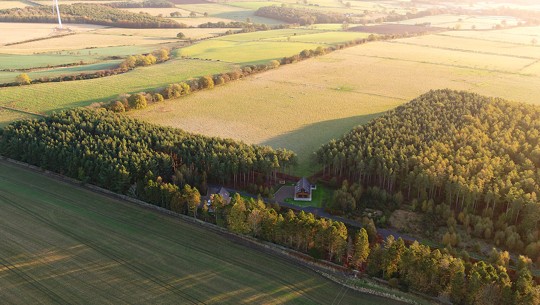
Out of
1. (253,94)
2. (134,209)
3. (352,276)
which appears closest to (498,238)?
(352,276)

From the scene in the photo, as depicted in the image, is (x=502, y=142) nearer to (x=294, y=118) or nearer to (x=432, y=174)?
(x=432, y=174)

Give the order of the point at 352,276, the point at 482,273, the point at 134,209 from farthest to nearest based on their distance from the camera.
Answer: the point at 134,209
the point at 352,276
the point at 482,273

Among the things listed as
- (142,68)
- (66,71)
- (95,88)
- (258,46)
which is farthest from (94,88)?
(258,46)

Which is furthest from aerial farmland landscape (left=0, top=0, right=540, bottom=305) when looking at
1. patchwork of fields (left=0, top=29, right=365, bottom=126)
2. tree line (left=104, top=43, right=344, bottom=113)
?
patchwork of fields (left=0, top=29, right=365, bottom=126)

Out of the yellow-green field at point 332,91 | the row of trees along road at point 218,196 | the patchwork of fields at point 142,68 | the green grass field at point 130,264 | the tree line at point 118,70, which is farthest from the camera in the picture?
the tree line at point 118,70

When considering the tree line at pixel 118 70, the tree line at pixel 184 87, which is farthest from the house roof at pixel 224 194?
the tree line at pixel 118 70

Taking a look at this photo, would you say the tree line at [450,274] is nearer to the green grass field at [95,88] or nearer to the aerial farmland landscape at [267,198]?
the aerial farmland landscape at [267,198]
